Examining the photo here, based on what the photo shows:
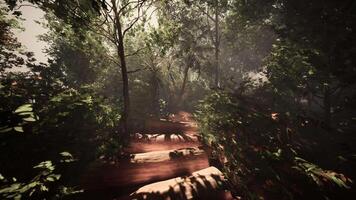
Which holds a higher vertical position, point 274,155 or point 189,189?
point 274,155

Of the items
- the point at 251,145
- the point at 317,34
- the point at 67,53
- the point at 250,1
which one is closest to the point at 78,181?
the point at 251,145

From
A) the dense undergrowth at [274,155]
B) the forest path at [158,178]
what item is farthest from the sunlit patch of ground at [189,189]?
the dense undergrowth at [274,155]

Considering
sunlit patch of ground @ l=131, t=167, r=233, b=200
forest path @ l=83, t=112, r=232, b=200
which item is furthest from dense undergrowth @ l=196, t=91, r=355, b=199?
forest path @ l=83, t=112, r=232, b=200

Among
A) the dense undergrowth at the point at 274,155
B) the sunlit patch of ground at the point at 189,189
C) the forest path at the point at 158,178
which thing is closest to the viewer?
the dense undergrowth at the point at 274,155

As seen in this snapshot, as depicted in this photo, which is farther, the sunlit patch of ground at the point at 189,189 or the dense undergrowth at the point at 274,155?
the sunlit patch of ground at the point at 189,189

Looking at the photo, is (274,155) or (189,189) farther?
(189,189)

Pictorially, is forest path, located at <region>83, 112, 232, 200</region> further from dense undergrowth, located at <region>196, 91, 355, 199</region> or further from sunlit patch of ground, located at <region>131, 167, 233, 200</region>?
dense undergrowth, located at <region>196, 91, 355, 199</region>

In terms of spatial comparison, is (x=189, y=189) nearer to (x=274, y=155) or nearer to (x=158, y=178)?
(x=158, y=178)

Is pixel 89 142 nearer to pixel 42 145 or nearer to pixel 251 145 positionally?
pixel 42 145

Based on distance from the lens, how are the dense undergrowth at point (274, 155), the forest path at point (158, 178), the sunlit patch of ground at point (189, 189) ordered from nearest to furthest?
the dense undergrowth at point (274, 155) → the sunlit patch of ground at point (189, 189) → the forest path at point (158, 178)

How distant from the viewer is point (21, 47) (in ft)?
47.2

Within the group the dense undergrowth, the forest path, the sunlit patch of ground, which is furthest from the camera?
the forest path

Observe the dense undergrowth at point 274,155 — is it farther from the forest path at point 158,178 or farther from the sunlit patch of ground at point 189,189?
the forest path at point 158,178

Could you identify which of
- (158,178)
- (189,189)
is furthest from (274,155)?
(158,178)
